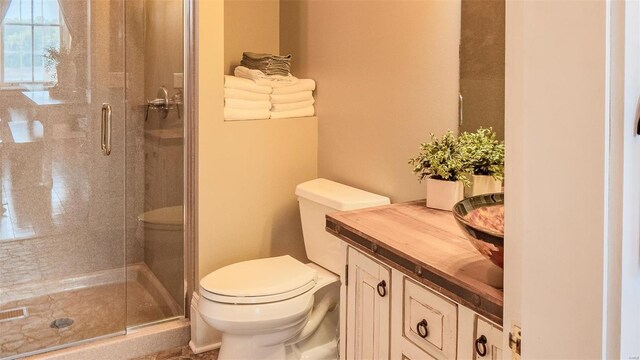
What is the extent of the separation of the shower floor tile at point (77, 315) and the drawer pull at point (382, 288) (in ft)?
5.33

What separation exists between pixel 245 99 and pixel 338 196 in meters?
0.70

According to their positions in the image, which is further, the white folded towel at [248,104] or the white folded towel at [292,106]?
the white folded towel at [292,106]

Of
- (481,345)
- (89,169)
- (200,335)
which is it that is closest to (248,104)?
(89,169)

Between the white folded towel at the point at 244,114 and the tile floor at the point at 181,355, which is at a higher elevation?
the white folded towel at the point at 244,114

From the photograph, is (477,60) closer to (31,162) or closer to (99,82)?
(99,82)

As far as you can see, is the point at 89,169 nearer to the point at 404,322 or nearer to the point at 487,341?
the point at 404,322

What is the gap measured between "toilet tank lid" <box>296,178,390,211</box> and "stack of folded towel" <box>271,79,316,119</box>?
1.23 ft

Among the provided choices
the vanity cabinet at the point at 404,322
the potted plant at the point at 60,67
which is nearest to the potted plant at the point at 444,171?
the vanity cabinet at the point at 404,322

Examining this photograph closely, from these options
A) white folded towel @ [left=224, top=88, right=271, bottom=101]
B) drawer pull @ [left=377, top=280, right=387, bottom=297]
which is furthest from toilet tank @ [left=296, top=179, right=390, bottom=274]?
drawer pull @ [left=377, top=280, right=387, bottom=297]

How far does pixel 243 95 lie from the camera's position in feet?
9.53

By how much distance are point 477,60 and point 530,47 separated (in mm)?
1410

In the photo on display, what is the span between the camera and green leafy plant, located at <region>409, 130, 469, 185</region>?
2.03 metres

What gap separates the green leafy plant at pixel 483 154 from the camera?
1.98 metres

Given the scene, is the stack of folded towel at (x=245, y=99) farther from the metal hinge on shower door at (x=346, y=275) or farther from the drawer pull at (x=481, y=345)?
the drawer pull at (x=481, y=345)
